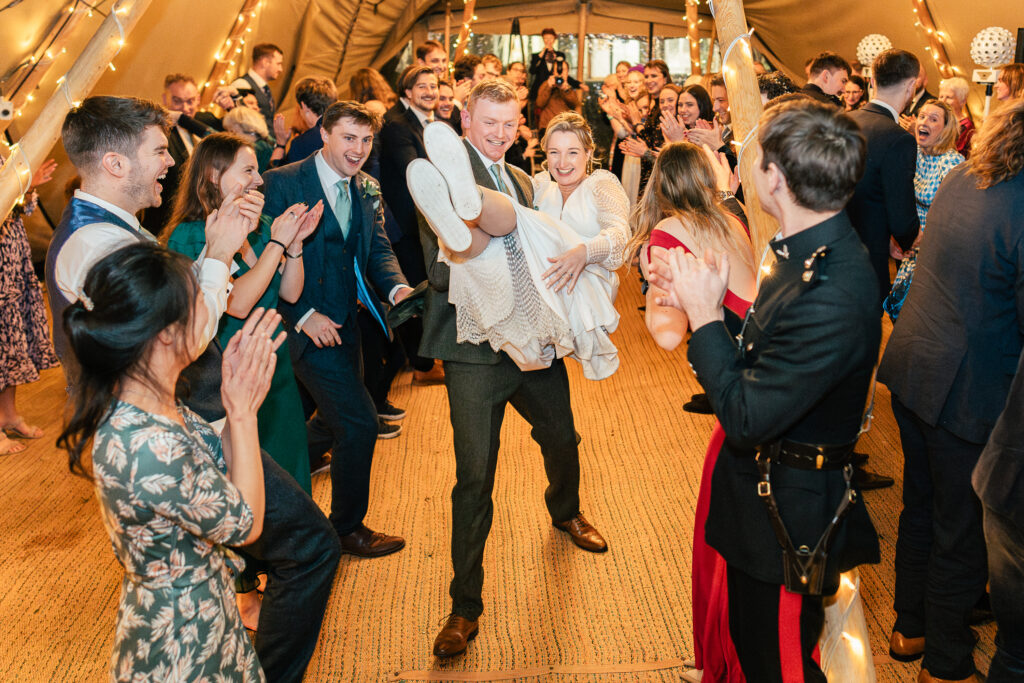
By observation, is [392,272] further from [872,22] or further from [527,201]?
[872,22]

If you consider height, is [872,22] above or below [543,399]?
above

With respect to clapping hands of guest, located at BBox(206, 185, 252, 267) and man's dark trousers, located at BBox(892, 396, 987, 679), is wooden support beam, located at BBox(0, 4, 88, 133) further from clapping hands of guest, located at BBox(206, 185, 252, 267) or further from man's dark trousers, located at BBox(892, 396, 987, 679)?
man's dark trousers, located at BBox(892, 396, 987, 679)

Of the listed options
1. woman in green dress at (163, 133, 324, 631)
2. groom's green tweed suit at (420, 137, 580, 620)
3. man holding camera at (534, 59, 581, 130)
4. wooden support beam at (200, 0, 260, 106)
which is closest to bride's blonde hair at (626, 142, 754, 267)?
groom's green tweed suit at (420, 137, 580, 620)

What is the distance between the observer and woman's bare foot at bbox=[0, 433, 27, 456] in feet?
13.1

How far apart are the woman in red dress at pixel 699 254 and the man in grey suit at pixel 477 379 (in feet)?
1.29

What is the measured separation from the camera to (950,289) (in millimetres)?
2146

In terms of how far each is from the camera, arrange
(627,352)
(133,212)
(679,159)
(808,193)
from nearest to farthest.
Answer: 1. (808,193)
2. (133,212)
3. (679,159)
4. (627,352)

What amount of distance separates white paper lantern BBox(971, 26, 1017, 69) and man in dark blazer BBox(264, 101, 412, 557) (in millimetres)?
4716

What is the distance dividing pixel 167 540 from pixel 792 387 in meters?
1.15

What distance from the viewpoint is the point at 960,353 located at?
2146 millimetres

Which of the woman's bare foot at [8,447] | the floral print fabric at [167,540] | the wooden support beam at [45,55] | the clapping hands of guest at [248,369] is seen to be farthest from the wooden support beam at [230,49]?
the floral print fabric at [167,540]

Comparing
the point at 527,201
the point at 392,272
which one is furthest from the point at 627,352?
the point at 527,201

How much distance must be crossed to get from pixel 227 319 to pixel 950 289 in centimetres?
198

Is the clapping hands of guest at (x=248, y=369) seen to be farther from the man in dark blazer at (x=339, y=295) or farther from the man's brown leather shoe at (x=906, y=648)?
the man's brown leather shoe at (x=906, y=648)
